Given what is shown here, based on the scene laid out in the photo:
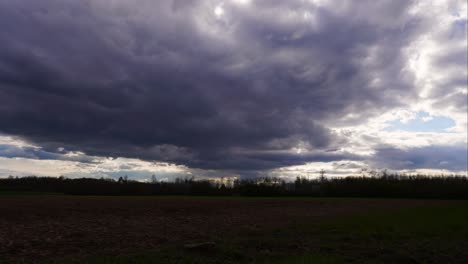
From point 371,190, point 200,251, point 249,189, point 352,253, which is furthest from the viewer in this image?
point 371,190

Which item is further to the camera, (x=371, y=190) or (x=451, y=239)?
(x=371, y=190)

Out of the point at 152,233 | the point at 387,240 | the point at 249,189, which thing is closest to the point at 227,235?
the point at 152,233

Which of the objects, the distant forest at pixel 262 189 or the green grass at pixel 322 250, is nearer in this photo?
the green grass at pixel 322 250

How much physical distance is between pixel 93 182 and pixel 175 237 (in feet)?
373

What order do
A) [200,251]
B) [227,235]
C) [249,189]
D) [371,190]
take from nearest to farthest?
1. [200,251]
2. [227,235]
3. [249,189]
4. [371,190]

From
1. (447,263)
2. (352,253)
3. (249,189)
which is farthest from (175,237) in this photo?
(249,189)

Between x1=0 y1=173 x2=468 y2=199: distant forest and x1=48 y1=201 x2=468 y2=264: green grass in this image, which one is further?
x1=0 y1=173 x2=468 y2=199: distant forest

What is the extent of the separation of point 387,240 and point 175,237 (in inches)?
467

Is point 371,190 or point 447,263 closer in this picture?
point 447,263

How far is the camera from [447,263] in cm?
1541

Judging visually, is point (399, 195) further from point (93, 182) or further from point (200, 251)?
point (200, 251)

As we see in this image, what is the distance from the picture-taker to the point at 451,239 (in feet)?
73.2

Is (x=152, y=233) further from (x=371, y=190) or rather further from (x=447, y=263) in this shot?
(x=371, y=190)

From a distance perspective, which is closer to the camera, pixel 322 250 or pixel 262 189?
pixel 322 250
